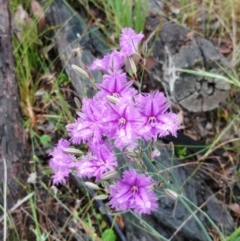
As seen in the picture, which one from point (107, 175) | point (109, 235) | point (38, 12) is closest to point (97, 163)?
point (107, 175)

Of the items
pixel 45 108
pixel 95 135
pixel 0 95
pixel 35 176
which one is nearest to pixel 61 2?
pixel 45 108

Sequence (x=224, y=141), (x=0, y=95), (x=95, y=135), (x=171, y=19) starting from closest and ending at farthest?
(x=95, y=135), (x=0, y=95), (x=224, y=141), (x=171, y=19)

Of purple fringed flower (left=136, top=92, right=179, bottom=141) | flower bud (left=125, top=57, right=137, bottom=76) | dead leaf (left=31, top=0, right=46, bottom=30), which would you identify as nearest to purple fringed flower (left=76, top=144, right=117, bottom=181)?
purple fringed flower (left=136, top=92, right=179, bottom=141)

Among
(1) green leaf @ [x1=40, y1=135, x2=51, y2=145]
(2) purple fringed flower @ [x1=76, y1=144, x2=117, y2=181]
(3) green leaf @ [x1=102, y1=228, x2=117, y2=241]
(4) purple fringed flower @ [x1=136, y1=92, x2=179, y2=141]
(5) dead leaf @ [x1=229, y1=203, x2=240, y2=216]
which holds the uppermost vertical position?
(4) purple fringed flower @ [x1=136, y1=92, x2=179, y2=141]

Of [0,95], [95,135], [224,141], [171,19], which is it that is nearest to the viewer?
[95,135]

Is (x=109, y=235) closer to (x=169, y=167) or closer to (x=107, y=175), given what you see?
(x=169, y=167)

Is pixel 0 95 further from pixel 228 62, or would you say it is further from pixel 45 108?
pixel 228 62

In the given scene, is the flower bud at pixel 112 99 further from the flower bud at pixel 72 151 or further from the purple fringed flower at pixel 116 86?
the flower bud at pixel 72 151

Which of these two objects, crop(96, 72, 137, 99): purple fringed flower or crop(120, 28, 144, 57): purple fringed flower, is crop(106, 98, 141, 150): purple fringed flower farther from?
crop(120, 28, 144, 57): purple fringed flower
